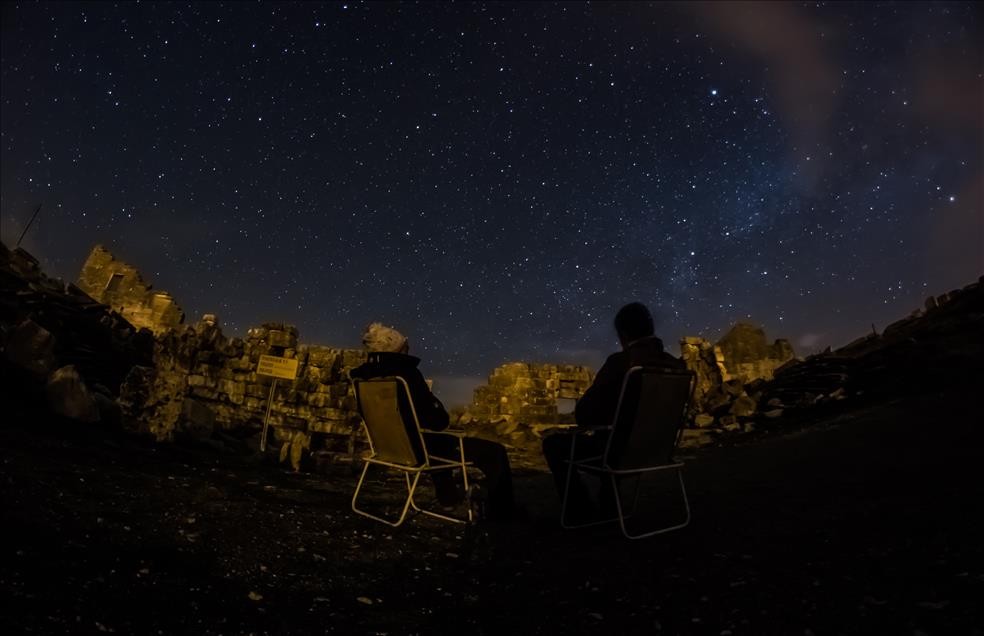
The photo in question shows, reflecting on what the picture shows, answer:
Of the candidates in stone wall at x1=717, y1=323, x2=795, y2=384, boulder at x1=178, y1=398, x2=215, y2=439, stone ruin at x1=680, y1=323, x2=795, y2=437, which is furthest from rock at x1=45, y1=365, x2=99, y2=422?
stone wall at x1=717, y1=323, x2=795, y2=384

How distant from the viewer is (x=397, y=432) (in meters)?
3.64

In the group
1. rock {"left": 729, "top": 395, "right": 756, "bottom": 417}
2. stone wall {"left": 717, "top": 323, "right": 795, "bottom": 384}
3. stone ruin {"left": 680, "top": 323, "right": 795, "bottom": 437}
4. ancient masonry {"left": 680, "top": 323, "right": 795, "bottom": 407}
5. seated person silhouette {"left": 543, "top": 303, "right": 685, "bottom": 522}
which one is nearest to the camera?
seated person silhouette {"left": 543, "top": 303, "right": 685, "bottom": 522}

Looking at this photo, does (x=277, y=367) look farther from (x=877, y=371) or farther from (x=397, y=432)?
(x=877, y=371)

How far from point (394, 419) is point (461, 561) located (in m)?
1.08

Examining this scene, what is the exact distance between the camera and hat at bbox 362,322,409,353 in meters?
5.24

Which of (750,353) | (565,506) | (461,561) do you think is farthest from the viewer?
(750,353)

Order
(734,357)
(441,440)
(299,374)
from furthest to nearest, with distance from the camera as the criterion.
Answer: (734,357) < (299,374) < (441,440)

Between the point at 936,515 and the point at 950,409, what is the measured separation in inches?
187

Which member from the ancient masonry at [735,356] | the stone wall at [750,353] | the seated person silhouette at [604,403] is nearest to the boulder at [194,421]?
the seated person silhouette at [604,403]

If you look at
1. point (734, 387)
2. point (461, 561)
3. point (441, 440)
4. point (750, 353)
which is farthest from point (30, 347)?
point (750, 353)

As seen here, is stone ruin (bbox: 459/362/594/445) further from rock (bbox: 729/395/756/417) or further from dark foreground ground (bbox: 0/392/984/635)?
dark foreground ground (bbox: 0/392/984/635)

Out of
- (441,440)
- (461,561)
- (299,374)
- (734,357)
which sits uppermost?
(734,357)

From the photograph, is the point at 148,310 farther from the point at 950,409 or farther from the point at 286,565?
the point at 950,409

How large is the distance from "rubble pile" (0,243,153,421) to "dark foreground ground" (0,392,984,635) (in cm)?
129
